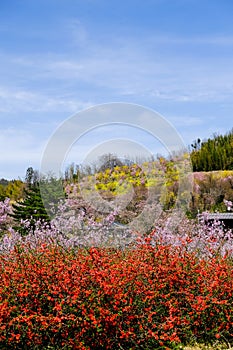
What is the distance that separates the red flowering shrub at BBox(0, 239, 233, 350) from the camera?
4.05 metres

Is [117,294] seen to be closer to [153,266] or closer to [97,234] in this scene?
[153,266]

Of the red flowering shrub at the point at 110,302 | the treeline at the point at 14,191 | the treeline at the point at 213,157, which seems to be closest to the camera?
the red flowering shrub at the point at 110,302

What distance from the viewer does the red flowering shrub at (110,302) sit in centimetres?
405

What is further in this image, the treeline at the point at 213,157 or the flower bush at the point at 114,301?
the treeline at the point at 213,157

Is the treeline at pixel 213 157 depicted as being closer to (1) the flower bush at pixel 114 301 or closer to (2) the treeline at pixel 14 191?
(2) the treeline at pixel 14 191

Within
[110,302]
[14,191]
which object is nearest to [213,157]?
[14,191]

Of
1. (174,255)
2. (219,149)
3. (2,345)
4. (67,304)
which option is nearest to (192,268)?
(174,255)

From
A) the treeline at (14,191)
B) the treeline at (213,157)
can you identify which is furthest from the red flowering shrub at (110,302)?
the treeline at (14,191)

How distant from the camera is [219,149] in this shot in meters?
16.0

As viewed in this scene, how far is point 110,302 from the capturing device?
416 cm

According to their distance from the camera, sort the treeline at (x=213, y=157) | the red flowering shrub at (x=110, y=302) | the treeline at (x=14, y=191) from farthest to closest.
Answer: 1. the treeline at (x=14, y=191)
2. the treeline at (x=213, y=157)
3. the red flowering shrub at (x=110, y=302)

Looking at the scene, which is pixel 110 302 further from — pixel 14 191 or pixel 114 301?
pixel 14 191

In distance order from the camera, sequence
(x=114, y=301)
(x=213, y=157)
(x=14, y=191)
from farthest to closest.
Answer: (x=14, y=191) < (x=213, y=157) < (x=114, y=301)

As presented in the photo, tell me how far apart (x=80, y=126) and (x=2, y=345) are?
185 inches
